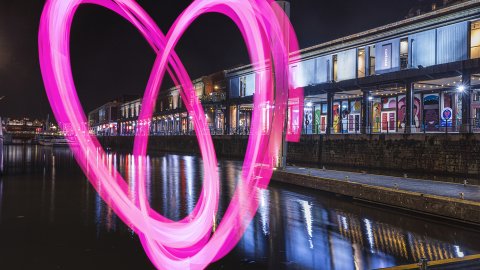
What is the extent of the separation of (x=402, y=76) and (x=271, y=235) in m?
27.1

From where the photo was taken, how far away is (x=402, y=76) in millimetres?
33906

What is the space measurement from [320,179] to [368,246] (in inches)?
392

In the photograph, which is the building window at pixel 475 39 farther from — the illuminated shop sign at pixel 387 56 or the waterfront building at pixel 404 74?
the illuminated shop sign at pixel 387 56

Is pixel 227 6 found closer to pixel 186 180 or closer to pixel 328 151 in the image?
pixel 186 180

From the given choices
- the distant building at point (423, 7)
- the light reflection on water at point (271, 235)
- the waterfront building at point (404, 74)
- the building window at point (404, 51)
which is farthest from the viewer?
the distant building at point (423, 7)

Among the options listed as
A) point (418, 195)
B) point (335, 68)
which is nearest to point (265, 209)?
point (418, 195)

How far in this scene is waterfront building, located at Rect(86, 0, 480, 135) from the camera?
3181 centimetres

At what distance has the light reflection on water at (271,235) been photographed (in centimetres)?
850

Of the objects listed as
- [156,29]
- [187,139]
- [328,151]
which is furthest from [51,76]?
[187,139]

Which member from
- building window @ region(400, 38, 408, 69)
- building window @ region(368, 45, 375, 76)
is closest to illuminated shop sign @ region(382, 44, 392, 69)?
building window @ region(400, 38, 408, 69)

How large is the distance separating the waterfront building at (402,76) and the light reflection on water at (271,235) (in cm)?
1760

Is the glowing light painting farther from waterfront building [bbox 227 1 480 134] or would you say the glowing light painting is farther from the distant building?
the distant building

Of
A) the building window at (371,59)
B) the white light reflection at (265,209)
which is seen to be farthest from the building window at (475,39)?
the white light reflection at (265,209)

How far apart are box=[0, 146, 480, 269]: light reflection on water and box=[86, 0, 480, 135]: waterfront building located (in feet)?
57.7
